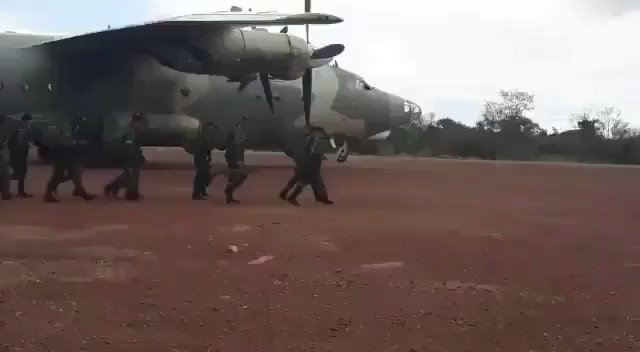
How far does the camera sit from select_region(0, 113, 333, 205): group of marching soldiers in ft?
49.5

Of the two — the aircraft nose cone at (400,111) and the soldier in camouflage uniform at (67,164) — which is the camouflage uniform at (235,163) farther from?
the aircraft nose cone at (400,111)

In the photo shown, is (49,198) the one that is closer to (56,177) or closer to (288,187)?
(56,177)

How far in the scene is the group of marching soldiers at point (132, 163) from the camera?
15094mm

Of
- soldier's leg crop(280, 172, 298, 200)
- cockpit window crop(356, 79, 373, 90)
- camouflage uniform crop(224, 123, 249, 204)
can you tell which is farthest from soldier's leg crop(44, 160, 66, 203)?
cockpit window crop(356, 79, 373, 90)

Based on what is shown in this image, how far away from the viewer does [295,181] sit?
15445 millimetres

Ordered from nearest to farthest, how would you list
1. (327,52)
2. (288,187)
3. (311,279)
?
(311,279), (288,187), (327,52)

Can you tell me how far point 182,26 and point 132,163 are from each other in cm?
416

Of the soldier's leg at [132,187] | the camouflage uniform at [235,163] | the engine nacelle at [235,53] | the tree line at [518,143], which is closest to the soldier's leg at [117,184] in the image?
the soldier's leg at [132,187]

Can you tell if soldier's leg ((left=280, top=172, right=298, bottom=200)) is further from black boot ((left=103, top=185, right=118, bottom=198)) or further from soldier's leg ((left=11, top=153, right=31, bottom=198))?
soldier's leg ((left=11, top=153, right=31, bottom=198))

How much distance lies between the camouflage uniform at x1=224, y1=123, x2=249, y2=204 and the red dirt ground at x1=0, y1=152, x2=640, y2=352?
0.77 metres

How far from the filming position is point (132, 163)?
51.1 ft

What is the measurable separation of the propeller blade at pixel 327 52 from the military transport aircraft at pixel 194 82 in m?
0.03

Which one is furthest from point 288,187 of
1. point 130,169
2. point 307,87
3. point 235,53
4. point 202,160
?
point 307,87

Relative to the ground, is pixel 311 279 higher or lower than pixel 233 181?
lower
